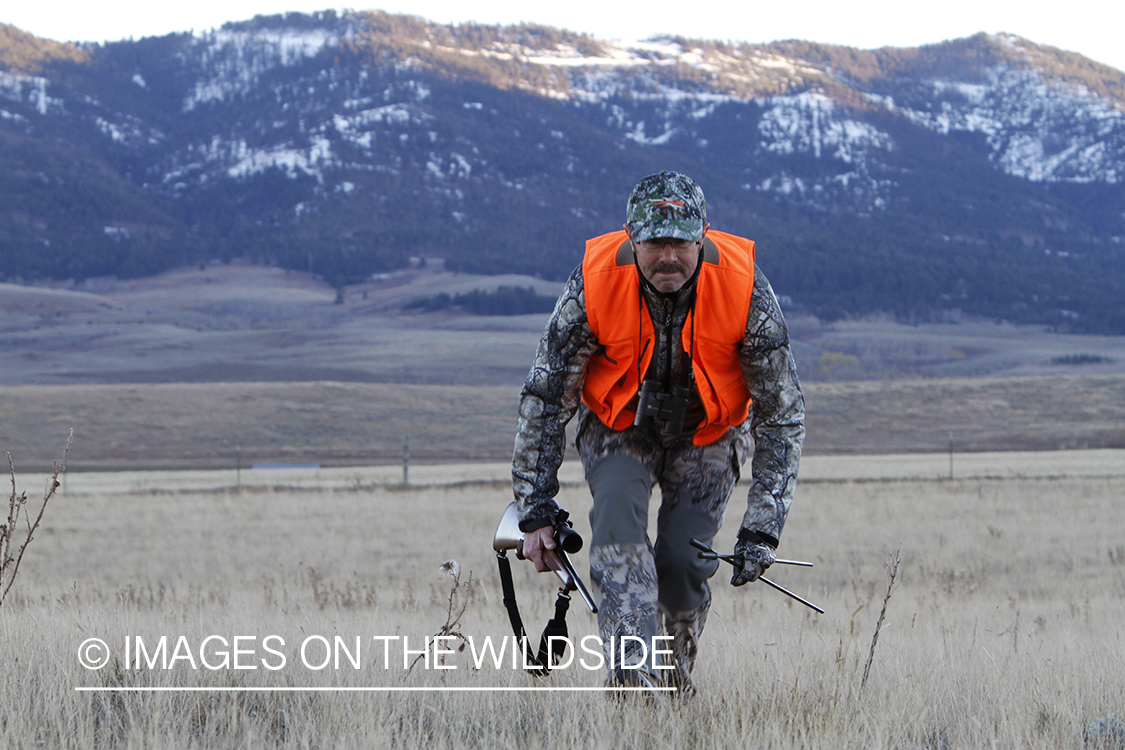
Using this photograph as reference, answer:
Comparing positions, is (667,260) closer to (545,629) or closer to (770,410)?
(770,410)

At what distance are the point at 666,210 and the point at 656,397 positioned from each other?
0.65 m

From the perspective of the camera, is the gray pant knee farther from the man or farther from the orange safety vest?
the orange safety vest

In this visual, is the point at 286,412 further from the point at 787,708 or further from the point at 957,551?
the point at 787,708

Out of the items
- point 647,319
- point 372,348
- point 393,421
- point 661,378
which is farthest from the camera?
point 372,348

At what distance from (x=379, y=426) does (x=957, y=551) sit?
129 feet

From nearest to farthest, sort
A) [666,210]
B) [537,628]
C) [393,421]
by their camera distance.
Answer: [666,210] < [537,628] < [393,421]

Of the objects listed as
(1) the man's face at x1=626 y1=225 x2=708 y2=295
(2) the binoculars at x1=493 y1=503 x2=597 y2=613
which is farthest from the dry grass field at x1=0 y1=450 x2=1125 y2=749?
(1) the man's face at x1=626 y1=225 x2=708 y2=295

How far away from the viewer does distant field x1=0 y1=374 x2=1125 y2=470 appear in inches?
1842

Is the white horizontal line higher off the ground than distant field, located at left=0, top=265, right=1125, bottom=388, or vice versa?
the white horizontal line

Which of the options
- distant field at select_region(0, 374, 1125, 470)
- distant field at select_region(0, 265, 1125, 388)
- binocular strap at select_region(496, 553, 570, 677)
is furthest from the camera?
distant field at select_region(0, 265, 1125, 388)

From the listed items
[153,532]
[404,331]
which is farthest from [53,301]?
[153,532]

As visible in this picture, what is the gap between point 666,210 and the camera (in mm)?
3746

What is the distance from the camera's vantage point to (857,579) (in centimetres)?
1362

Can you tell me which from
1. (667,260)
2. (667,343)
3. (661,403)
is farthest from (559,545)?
(667,260)
